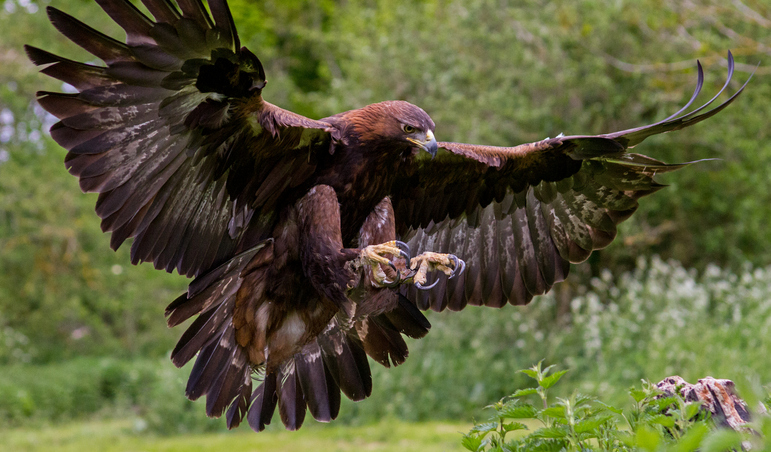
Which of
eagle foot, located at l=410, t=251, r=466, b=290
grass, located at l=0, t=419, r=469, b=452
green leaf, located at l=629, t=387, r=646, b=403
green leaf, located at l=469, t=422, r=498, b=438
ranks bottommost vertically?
green leaf, located at l=469, t=422, r=498, b=438

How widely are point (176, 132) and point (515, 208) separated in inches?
71.7

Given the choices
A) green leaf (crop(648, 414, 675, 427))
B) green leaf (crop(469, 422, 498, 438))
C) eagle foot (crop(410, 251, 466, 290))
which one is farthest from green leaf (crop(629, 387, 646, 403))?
eagle foot (crop(410, 251, 466, 290))

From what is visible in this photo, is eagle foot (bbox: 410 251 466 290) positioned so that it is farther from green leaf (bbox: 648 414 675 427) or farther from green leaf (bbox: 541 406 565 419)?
green leaf (bbox: 648 414 675 427)

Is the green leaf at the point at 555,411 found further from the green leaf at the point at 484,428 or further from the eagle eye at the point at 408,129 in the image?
the eagle eye at the point at 408,129

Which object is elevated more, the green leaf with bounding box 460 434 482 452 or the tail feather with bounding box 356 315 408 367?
the tail feather with bounding box 356 315 408 367

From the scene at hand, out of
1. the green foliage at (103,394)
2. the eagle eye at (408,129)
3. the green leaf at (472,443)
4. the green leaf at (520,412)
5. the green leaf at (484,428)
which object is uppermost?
the green foliage at (103,394)

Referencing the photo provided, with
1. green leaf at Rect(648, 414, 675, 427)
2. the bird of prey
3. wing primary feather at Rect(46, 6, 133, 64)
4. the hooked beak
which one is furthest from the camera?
the hooked beak

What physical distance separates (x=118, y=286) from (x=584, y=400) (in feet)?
37.6

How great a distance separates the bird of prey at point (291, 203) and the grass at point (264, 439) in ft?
9.26

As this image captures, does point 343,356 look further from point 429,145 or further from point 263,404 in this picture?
point 429,145

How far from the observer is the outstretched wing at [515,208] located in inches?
133

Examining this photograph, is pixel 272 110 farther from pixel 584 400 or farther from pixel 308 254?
pixel 584 400

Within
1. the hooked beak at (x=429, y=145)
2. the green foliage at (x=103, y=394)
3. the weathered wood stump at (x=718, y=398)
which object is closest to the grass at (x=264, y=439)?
the green foliage at (x=103, y=394)

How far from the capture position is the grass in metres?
6.57
